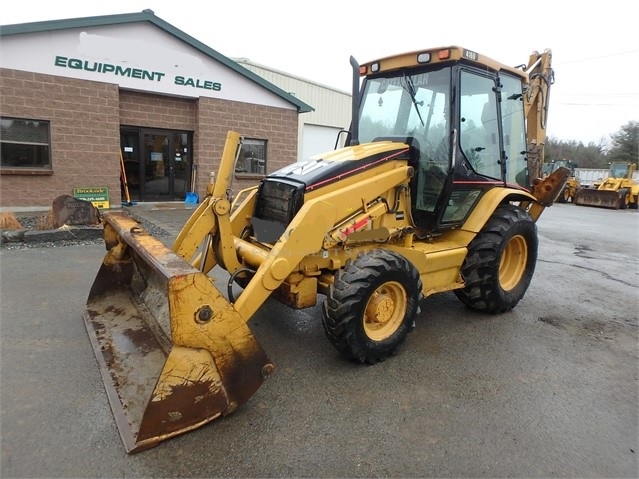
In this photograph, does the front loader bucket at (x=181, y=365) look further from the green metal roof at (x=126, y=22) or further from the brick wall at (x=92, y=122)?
the green metal roof at (x=126, y=22)

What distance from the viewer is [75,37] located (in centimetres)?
991

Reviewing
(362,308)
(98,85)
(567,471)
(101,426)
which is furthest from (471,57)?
(98,85)

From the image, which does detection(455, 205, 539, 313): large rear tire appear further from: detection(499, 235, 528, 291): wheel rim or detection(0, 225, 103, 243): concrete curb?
detection(0, 225, 103, 243): concrete curb

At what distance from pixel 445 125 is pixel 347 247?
163 centimetres

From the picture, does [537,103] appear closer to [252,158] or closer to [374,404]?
[374,404]

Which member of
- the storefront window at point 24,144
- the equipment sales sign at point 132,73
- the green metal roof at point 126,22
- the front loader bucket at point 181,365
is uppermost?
the green metal roof at point 126,22

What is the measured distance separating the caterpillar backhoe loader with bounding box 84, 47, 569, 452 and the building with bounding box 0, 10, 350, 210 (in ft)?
24.4

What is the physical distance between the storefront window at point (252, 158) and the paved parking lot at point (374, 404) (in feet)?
29.4

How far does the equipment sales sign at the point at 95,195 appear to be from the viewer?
10.5 meters

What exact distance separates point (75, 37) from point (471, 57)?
31.8ft

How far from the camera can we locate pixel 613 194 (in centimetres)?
2191

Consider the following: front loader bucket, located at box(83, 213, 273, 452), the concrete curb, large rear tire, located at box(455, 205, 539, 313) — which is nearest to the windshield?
large rear tire, located at box(455, 205, 539, 313)

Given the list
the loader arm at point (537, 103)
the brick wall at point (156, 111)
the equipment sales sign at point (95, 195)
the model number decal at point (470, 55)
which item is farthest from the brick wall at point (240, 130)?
the model number decal at point (470, 55)

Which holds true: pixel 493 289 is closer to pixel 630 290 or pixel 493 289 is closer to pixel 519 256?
pixel 519 256
